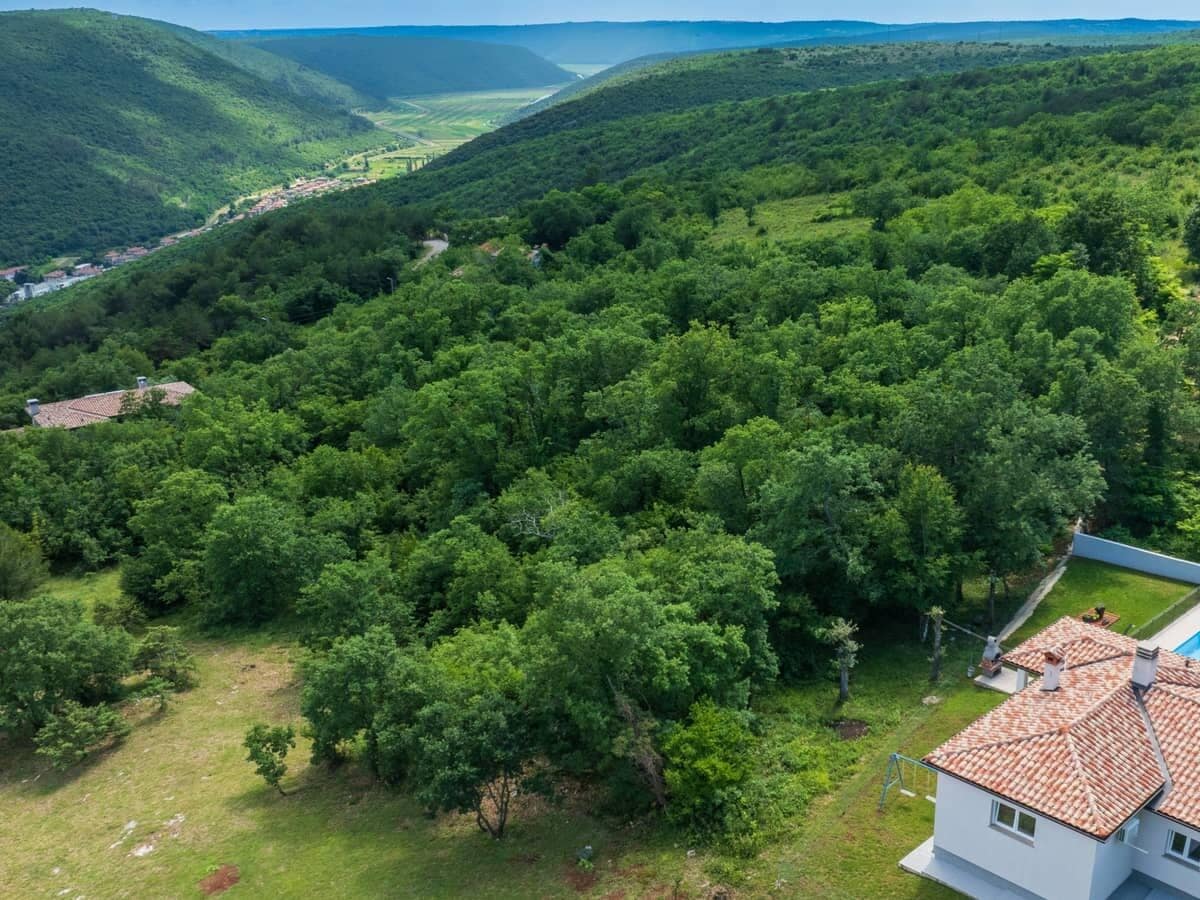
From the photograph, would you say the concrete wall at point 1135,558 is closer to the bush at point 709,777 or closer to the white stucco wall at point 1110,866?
the white stucco wall at point 1110,866

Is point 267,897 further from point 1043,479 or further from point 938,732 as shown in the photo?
point 1043,479

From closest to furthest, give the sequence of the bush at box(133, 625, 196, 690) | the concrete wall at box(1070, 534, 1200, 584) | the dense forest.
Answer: the dense forest, the concrete wall at box(1070, 534, 1200, 584), the bush at box(133, 625, 196, 690)

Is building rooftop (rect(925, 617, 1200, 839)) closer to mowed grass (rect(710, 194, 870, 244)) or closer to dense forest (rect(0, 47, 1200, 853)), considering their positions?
dense forest (rect(0, 47, 1200, 853))

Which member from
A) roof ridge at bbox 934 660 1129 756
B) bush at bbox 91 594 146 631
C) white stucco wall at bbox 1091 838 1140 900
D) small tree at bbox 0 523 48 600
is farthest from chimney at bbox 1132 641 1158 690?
small tree at bbox 0 523 48 600

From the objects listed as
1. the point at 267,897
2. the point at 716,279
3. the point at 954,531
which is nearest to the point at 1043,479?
the point at 954,531

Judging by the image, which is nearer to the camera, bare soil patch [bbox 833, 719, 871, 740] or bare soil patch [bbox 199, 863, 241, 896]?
bare soil patch [bbox 199, 863, 241, 896]

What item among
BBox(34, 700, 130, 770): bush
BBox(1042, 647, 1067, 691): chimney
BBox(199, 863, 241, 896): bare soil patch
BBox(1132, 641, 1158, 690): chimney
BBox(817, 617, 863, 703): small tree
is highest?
BBox(1132, 641, 1158, 690): chimney

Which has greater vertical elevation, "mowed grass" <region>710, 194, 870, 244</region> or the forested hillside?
the forested hillside
